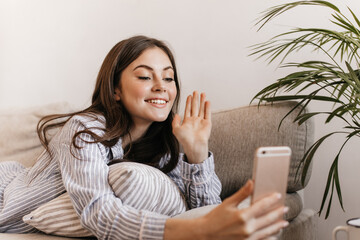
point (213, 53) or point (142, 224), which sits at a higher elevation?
point (213, 53)

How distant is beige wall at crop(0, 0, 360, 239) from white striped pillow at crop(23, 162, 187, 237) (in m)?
0.84

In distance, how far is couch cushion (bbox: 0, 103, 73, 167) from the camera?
1.83 metres

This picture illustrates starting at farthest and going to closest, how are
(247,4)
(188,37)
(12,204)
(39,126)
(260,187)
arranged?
1. (188,37)
2. (247,4)
3. (39,126)
4. (12,204)
5. (260,187)

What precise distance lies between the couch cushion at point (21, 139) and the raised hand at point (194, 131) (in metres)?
0.74

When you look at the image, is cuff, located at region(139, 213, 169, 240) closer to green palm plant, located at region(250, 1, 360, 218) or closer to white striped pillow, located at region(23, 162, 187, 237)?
white striped pillow, located at region(23, 162, 187, 237)

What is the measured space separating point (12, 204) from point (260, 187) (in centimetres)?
87

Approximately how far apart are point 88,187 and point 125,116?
0.41 m

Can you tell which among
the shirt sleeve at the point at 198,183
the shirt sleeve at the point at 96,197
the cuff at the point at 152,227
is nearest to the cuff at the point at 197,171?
the shirt sleeve at the point at 198,183

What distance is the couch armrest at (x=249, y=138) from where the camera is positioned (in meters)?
1.48

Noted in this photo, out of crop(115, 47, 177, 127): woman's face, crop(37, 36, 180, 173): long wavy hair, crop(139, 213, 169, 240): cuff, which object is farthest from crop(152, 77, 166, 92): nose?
crop(139, 213, 169, 240): cuff

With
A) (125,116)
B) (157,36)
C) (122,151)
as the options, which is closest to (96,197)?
(122,151)

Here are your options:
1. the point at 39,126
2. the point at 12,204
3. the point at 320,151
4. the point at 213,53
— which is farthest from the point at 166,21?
the point at 12,204

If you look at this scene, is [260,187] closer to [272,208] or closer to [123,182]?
[272,208]

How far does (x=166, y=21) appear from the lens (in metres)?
2.28
